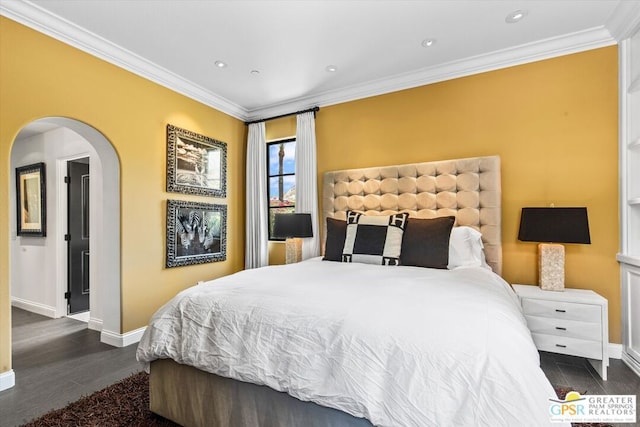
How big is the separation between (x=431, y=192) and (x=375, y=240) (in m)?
0.91

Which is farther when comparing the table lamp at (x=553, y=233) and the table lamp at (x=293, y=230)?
the table lamp at (x=293, y=230)

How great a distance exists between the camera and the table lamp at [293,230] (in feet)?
11.9

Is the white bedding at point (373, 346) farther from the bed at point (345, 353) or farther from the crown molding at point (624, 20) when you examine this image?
the crown molding at point (624, 20)

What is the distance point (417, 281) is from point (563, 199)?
1917mm

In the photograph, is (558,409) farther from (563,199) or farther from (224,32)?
(224,32)

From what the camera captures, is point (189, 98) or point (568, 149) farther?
point (189, 98)

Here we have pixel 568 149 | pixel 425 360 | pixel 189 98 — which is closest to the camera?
pixel 425 360

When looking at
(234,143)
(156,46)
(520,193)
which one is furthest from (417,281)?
(234,143)

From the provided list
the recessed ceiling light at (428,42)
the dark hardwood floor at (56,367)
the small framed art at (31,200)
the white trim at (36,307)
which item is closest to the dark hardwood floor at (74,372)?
the dark hardwood floor at (56,367)

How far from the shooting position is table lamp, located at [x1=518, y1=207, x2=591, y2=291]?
2395 mm

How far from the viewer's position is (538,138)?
9.49 feet

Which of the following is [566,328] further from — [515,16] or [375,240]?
[515,16]

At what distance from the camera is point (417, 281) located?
6.35 feet

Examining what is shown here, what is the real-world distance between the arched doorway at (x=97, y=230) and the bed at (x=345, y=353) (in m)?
1.71
